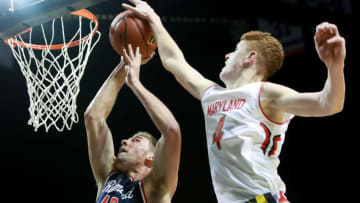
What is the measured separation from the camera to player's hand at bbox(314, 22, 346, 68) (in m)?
1.51

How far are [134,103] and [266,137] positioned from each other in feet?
15.7

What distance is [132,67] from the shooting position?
2.37 metres

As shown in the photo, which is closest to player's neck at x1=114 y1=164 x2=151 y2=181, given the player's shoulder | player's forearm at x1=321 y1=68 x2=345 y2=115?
the player's shoulder

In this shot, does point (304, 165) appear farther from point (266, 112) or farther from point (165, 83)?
point (266, 112)

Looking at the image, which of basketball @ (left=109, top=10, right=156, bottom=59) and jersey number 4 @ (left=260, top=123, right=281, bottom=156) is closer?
jersey number 4 @ (left=260, top=123, right=281, bottom=156)

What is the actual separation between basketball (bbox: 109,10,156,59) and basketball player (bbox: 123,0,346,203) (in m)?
0.72

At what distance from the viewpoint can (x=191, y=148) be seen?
20.7 feet

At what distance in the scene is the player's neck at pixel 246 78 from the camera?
1.98m

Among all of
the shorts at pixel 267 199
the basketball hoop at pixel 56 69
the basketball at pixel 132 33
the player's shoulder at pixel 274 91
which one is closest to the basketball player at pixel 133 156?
the basketball at pixel 132 33

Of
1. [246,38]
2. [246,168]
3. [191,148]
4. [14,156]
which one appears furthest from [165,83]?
[246,168]

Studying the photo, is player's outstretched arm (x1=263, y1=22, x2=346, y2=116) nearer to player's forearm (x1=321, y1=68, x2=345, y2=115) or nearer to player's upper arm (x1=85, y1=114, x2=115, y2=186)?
player's forearm (x1=321, y1=68, x2=345, y2=115)

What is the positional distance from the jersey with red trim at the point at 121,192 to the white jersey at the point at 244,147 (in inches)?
41.2

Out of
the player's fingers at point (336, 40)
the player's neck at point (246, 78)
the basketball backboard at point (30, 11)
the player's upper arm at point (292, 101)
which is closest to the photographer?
the player's fingers at point (336, 40)

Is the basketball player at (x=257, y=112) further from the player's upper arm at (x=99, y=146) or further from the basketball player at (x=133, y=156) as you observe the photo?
the player's upper arm at (x=99, y=146)
